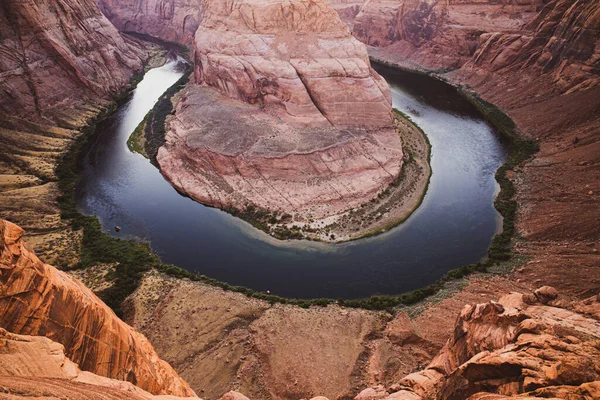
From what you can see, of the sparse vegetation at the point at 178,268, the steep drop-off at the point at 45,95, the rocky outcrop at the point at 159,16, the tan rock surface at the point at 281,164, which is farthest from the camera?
the rocky outcrop at the point at 159,16

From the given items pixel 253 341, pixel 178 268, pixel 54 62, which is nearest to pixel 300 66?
pixel 178 268

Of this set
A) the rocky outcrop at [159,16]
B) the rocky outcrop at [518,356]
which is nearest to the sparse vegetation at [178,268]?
the rocky outcrop at [518,356]

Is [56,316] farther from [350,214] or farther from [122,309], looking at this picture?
[350,214]

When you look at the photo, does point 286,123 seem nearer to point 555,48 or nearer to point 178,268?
point 178,268

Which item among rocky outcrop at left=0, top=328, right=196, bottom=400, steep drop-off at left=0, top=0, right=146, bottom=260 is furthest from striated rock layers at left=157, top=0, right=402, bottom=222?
rocky outcrop at left=0, top=328, right=196, bottom=400

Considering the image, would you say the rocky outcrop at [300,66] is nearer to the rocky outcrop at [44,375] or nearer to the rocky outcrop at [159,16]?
the rocky outcrop at [44,375]

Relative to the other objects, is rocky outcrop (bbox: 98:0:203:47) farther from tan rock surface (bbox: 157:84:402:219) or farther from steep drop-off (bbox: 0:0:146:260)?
tan rock surface (bbox: 157:84:402:219)
